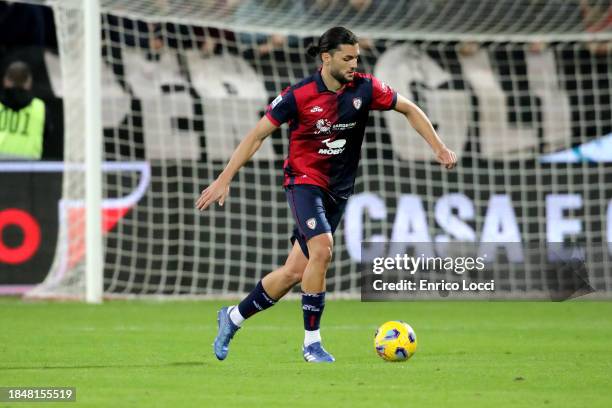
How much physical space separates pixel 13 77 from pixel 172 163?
178cm

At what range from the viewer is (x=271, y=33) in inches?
540

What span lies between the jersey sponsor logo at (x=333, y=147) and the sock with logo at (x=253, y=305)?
0.85 m

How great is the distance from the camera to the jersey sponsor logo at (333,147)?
763 centimetres

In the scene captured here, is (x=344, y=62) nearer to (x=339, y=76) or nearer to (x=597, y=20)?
(x=339, y=76)

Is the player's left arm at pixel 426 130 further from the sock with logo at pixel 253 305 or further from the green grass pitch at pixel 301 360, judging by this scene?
the sock with logo at pixel 253 305

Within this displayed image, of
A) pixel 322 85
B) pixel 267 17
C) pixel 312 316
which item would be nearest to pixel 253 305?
pixel 312 316

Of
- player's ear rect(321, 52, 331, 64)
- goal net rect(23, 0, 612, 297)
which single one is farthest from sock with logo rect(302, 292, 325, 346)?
goal net rect(23, 0, 612, 297)

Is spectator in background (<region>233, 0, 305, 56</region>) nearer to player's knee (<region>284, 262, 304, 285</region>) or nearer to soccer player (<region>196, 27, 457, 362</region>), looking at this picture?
soccer player (<region>196, 27, 457, 362</region>)

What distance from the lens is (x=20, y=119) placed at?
43.0 feet

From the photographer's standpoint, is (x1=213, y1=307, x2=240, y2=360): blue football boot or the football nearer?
the football

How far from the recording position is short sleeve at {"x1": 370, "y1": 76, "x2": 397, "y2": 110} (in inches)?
302

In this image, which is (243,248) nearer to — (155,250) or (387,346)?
(155,250)

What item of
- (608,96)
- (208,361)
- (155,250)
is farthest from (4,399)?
(608,96)

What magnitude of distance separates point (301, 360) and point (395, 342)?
24.1 inches
